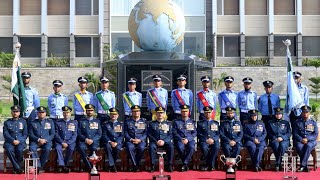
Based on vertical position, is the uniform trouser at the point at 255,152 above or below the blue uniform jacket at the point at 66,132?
below

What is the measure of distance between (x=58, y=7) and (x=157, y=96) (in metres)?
25.3

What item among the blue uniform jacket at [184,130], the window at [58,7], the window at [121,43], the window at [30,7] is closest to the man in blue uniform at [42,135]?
the blue uniform jacket at [184,130]

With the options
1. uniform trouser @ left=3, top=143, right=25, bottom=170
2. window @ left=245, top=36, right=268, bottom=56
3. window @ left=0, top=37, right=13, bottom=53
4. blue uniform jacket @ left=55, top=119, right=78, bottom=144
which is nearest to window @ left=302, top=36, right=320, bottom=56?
window @ left=245, top=36, right=268, bottom=56

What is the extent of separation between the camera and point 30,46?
3431cm

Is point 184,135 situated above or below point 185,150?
above

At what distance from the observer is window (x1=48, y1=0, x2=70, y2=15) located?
3422 centimetres

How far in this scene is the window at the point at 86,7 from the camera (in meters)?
34.2

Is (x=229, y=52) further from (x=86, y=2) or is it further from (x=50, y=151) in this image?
(x=50, y=151)

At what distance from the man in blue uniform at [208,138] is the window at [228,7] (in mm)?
25153

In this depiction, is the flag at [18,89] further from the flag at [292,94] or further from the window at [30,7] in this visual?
the window at [30,7]

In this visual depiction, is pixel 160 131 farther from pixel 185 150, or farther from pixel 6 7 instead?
pixel 6 7

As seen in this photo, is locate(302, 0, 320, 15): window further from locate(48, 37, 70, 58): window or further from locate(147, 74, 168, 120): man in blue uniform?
locate(147, 74, 168, 120): man in blue uniform

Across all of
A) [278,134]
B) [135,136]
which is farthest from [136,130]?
[278,134]

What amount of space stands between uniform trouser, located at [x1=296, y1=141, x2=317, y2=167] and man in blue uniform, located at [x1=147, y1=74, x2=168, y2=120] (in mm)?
2540
